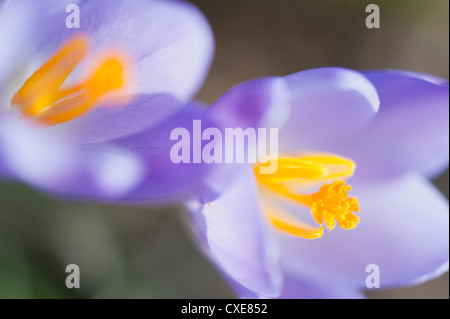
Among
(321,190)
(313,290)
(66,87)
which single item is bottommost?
(313,290)

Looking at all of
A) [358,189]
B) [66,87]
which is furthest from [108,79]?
[358,189]

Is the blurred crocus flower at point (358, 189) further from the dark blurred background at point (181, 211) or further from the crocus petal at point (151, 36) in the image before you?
the dark blurred background at point (181, 211)

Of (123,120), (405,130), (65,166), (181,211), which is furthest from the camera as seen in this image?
(181,211)

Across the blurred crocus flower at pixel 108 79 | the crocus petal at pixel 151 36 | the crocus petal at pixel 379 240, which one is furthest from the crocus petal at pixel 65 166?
the crocus petal at pixel 379 240

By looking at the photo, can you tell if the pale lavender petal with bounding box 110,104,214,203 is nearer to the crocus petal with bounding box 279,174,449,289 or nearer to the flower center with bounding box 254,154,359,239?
the flower center with bounding box 254,154,359,239

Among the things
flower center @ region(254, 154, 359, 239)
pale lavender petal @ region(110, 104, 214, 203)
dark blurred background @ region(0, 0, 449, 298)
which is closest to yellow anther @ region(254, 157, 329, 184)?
flower center @ region(254, 154, 359, 239)

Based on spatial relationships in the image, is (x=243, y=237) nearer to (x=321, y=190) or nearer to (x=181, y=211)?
(x=321, y=190)
